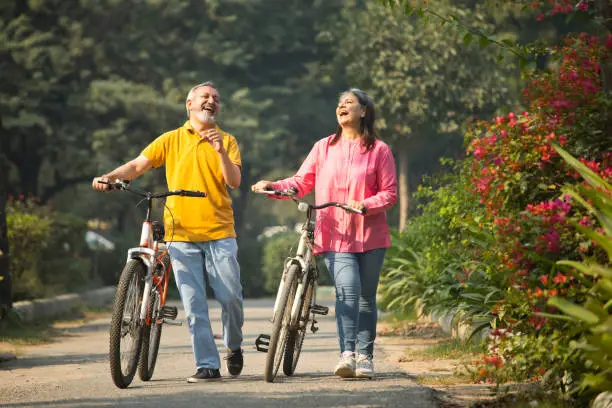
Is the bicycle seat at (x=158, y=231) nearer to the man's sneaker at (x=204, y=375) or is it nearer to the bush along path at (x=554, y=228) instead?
the man's sneaker at (x=204, y=375)

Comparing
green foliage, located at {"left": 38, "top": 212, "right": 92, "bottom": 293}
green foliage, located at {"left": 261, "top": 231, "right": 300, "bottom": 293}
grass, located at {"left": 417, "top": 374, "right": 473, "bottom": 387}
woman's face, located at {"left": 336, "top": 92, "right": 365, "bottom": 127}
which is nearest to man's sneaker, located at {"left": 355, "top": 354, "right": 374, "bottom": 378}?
grass, located at {"left": 417, "top": 374, "right": 473, "bottom": 387}

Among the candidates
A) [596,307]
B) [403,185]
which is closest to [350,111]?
[596,307]

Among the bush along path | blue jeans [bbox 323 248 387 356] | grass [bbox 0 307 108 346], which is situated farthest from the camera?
grass [bbox 0 307 108 346]

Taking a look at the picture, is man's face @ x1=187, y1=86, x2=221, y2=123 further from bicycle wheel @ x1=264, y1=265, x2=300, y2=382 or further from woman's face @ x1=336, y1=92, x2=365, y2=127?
bicycle wheel @ x1=264, y1=265, x2=300, y2=382

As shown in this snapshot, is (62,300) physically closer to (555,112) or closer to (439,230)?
(439,230)

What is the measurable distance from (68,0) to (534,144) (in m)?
23.9

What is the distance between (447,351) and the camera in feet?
35.0

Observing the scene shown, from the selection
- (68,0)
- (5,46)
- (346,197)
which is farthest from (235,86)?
(346,197)

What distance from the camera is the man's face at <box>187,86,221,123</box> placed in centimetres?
854

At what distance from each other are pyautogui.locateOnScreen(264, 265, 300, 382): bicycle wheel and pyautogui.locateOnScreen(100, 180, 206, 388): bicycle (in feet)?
2.50

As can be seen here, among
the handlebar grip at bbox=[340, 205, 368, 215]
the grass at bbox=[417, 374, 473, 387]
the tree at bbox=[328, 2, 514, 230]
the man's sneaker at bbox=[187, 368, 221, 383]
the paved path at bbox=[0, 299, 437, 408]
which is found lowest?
the grass at bbox=[417, 374, 473, 387]

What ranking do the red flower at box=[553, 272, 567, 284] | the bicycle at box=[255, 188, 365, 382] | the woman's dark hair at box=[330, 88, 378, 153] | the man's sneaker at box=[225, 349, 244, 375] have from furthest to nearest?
the woman's dark hair at box=[330, 88, 378, 153] < the man's sneaker at box=[225, 349, 244, 375] < the bicycle at box=[255, 188, 365, 382] < the red flower at box=[553, 272, 567, 284]

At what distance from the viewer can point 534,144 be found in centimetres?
753

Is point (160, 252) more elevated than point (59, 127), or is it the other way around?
point (59, 127)
